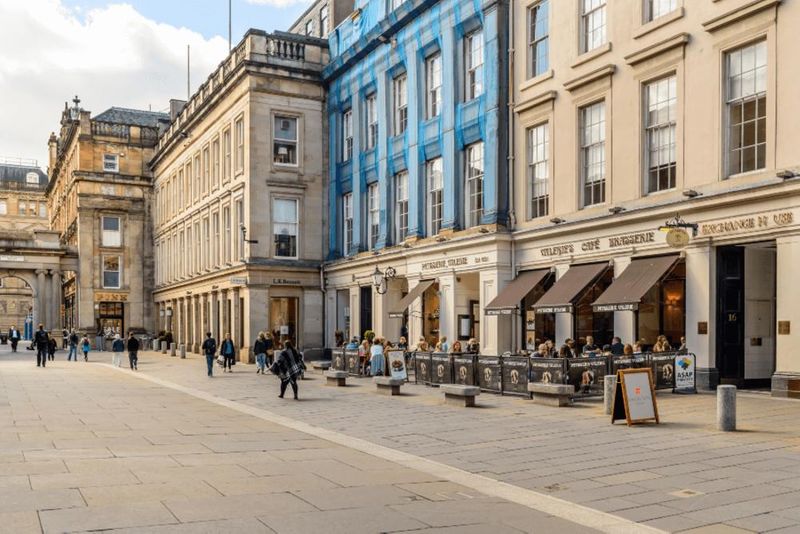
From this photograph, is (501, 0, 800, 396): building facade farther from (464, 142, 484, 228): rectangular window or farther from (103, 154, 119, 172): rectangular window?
(103, 154, 119, 172): rectangular window

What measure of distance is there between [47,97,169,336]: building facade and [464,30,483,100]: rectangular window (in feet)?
136

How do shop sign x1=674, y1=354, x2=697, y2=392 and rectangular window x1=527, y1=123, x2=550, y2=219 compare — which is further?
rectangular window x1=527, y1=123, x2=550, y2=219

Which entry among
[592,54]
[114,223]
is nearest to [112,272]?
[114,223]

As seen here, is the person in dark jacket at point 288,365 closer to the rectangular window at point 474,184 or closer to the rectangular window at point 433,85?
the rectangular window at point 474,184

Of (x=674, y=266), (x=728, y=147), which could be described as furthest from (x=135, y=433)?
(x=728, y=147)

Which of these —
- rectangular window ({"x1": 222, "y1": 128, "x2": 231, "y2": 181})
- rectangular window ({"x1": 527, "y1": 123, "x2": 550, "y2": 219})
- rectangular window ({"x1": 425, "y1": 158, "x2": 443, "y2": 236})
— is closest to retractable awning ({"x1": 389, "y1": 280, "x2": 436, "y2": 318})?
rectangular window ({"x1": 425, "y1": 158, "x2": 443, "y2": 236})

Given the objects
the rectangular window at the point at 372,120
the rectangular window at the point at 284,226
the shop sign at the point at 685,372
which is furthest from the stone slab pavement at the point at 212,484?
the rectangular window at the point at 284,226

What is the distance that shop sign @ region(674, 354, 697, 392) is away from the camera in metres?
19.2

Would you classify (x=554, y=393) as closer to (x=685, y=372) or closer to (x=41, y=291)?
(x=685, y=372)

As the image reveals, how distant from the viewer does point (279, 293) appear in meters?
39.7

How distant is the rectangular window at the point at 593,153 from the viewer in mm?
23906

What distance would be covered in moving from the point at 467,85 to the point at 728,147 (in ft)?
39.3

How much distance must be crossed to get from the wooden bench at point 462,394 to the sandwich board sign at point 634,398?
3.90 metres

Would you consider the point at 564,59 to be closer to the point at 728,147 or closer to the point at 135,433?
the point at 728,147
